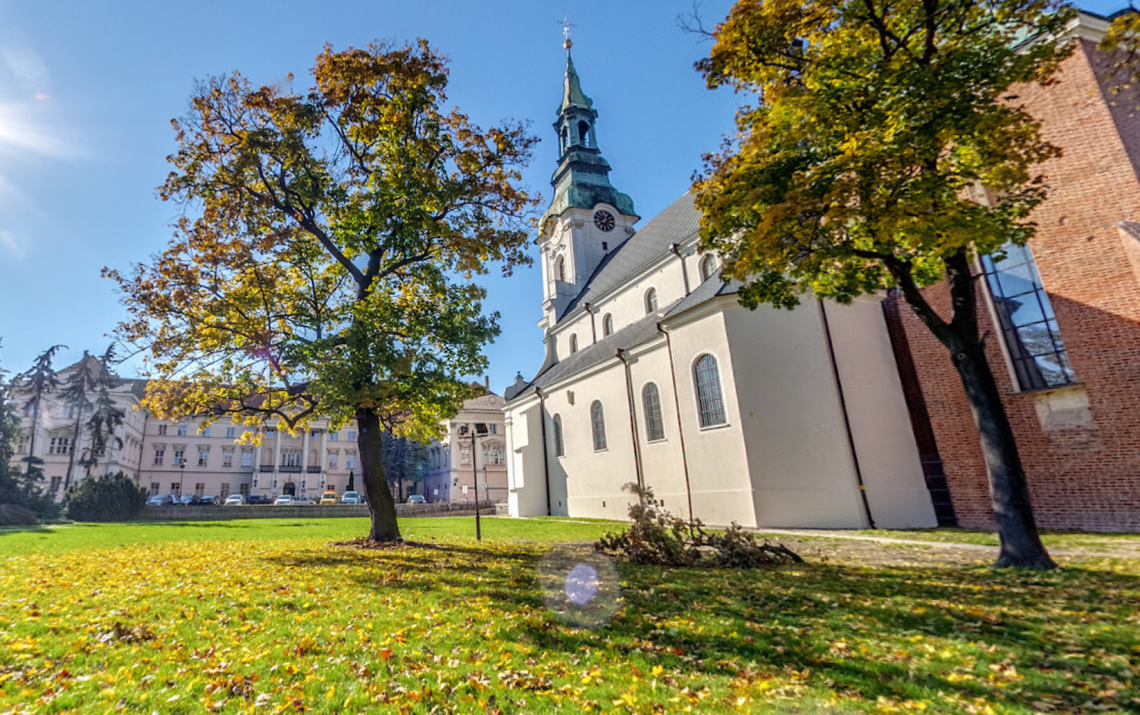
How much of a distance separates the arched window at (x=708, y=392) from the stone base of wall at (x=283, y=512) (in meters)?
22.6

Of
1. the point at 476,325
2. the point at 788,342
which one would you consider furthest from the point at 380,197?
the point at 788,342

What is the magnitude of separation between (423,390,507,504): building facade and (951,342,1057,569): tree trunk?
42.9m

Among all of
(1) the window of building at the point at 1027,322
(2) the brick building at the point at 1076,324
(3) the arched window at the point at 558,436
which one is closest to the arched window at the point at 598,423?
(3) the arched window at the point at 558,436

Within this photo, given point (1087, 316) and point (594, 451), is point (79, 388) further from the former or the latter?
point (1087, 316)

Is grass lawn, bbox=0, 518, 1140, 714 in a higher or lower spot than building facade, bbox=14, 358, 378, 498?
lower

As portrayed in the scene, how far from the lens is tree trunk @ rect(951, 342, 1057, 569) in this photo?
8.00 metres

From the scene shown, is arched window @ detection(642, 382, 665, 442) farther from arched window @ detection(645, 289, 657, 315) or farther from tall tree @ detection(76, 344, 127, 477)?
tall tree @ detection(76, 344, 127, 477)

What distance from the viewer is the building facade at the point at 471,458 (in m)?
51.3

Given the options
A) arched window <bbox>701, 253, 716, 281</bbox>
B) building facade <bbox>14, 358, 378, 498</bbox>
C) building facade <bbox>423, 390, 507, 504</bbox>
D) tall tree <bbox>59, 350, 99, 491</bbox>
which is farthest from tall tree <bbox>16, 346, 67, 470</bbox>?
arched window <bbox>701, 253, 716, 281</bbox>

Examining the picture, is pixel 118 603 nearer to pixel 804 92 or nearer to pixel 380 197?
pixel 380 197

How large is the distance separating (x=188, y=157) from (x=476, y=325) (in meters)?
7.97

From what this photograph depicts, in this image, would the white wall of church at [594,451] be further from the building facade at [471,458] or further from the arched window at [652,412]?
the building facade at [471,458]

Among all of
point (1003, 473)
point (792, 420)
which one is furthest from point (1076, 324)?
point (1003, 473)

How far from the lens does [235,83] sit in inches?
505
